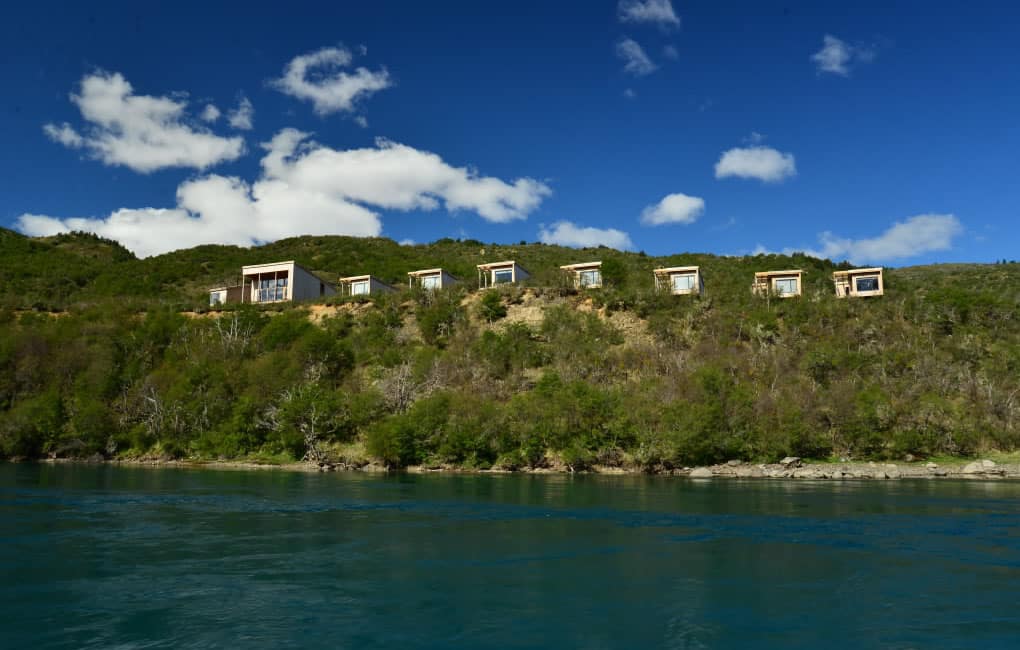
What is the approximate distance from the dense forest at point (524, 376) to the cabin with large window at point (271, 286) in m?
3.92

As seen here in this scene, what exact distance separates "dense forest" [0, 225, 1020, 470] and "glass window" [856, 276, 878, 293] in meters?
2.72

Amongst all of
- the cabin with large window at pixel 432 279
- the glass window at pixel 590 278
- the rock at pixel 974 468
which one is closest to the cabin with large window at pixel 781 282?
the glass window at pixel 590 278

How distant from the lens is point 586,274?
63969 mm

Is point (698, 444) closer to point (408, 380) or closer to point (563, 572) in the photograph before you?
point (408, 380)

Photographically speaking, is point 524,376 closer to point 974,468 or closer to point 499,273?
point 499,273

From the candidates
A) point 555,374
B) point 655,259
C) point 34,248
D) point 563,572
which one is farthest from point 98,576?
point 34,248

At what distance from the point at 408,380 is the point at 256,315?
770 inches

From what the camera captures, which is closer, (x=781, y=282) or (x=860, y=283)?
(x=781, y=282)

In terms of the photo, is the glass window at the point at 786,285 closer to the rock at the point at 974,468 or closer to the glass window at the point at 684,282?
the glass window at the point at 684,282

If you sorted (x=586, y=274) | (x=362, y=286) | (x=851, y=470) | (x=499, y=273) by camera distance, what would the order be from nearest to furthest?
(x=851, y=470) → (x=586, y=274) → (x=499, y=273) → (x=362, y=286)

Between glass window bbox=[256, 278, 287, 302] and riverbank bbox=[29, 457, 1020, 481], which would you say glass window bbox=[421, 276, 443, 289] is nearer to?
glass window bbox=[256, 278, 287, 302]

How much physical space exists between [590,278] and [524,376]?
58.7ft

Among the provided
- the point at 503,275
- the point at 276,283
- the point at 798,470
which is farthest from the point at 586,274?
the point at 798,470

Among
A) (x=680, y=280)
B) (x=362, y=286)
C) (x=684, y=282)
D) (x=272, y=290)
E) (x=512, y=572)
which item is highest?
(x=362, y=286)
